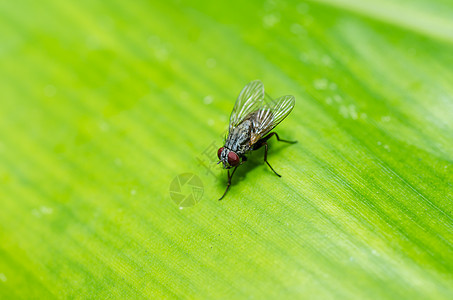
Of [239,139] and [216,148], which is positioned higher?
[239,139]

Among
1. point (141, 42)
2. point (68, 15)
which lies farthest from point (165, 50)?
point (68, 15)

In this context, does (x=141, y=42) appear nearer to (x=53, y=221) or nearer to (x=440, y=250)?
(x=53, y=221)

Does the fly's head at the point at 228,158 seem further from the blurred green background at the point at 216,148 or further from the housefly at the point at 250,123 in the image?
the blurred green background at the point at 216,148

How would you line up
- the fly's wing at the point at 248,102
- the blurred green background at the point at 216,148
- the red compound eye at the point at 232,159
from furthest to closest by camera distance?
the fly's wing at the point at 248,102 < the red compound eye at the point at 232,159 < the blurred green background at the point at 216,148

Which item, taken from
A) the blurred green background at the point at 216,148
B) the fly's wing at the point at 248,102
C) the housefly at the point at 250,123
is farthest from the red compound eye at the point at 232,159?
the fly's wing at the point at 248,102

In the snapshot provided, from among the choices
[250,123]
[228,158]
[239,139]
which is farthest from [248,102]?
[228,158]

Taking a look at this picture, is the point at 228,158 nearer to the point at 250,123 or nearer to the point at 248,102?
the point at 250,123

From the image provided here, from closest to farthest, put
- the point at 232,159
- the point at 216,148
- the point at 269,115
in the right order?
the point at 232,159, the point at 269,115, the point at 216,148

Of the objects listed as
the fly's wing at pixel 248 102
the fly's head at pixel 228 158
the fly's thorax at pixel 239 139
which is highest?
the fly's wing at pixel 248 102
